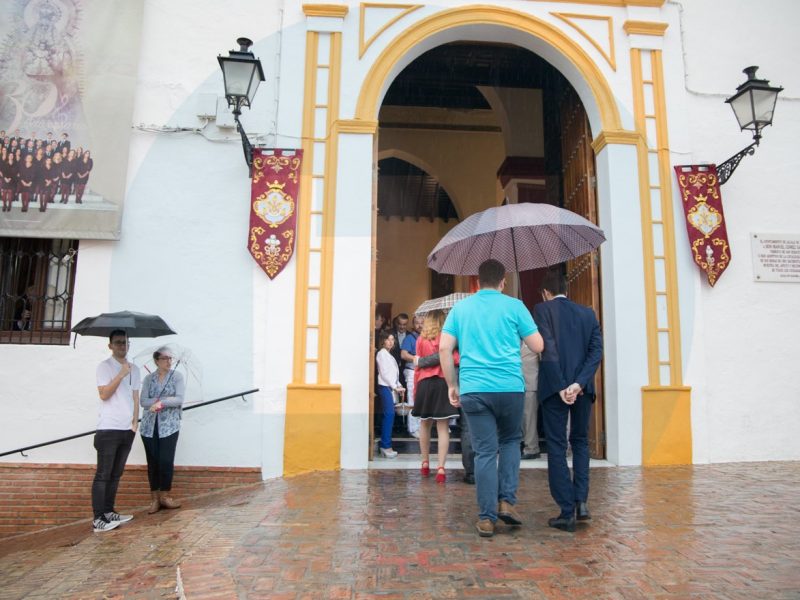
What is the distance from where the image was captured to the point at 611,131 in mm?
6938

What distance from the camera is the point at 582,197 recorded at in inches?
298

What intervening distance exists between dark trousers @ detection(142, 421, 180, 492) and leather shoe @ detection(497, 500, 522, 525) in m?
3.11

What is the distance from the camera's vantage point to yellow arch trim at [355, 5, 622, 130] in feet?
22.5

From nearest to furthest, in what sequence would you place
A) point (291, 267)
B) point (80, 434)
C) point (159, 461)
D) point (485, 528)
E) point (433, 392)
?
point (485, 528) < point (159, 461) < point (433, 392) < point (80, 434) < point (291, 267)

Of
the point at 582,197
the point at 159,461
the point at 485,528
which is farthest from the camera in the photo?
the point at 582,197

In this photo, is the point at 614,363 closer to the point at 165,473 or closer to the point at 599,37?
the point at 599,37

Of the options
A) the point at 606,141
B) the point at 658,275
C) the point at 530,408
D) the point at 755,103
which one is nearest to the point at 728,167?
the point at 755,103

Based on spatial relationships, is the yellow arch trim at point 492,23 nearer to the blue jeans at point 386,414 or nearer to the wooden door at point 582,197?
the wooden door at point 582,197

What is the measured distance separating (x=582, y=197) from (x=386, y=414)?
3.67 m

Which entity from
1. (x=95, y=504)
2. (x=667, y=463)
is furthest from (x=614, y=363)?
(x=95, y=504)

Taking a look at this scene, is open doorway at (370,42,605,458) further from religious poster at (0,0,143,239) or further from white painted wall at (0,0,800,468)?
religious poster at (0,0,143,239)

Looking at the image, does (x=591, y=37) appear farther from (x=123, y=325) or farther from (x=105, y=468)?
(x=105, y=468)

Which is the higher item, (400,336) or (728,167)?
(728,167)

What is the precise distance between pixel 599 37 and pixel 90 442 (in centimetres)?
737
